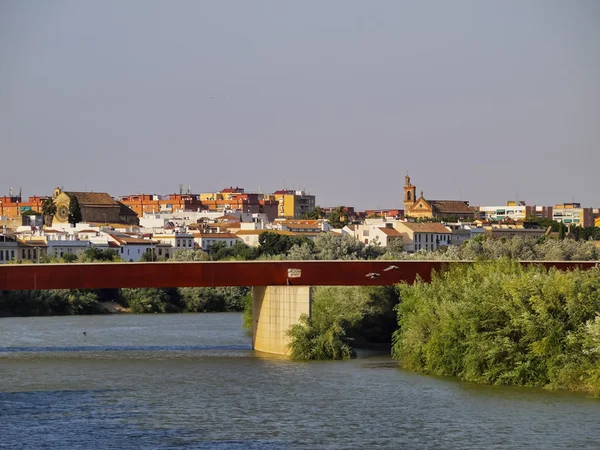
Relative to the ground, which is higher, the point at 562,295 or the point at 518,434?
the point at 562,295

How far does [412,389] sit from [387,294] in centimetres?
1622

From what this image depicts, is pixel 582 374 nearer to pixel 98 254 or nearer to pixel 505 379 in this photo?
pixel 505 379

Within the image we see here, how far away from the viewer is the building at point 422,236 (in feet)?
456

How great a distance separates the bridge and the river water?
1.78 metres

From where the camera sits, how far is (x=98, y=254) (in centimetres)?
10738

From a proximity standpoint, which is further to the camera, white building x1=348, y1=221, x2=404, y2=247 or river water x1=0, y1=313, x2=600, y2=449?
white building x1=348, y1=221, x2=404, y2=247

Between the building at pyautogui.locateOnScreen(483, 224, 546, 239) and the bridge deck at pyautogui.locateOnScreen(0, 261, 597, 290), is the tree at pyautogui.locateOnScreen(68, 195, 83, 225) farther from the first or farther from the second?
the bridge deck at pyautogui.locateOnScreen(0, 261, 597, 290)

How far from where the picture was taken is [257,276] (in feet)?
166

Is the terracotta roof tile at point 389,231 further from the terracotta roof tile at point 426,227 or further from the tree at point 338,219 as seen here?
the tree at point 338,219

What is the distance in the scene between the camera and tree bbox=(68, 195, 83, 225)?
514 feet

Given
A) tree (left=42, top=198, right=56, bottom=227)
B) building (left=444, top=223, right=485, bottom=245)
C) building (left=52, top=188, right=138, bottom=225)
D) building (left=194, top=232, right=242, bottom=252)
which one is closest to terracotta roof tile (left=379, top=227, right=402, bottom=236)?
building (left=444, top=223, right=485, bottom=245)

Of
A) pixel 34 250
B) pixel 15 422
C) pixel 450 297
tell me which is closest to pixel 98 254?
pixel 34 250

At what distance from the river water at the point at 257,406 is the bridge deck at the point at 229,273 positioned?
Result: 252 cm

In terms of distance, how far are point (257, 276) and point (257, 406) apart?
14972 mm
